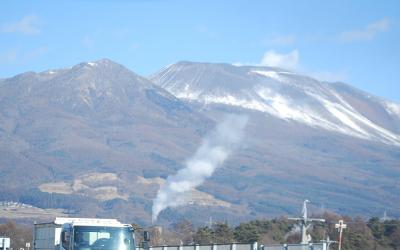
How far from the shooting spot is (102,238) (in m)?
32.2

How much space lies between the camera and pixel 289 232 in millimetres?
92562

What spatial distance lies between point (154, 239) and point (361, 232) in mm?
20779

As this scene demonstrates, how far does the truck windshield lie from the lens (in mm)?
31891

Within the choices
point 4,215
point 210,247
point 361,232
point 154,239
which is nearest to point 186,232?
point 154,239

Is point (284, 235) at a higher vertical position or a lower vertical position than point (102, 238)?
higher

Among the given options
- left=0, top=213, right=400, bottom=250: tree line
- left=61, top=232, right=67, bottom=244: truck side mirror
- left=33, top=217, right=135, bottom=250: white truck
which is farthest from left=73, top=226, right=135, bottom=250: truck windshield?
left=0, top=213, right=400, bottom=250: tree line

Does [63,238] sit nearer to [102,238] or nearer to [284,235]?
[102,238]

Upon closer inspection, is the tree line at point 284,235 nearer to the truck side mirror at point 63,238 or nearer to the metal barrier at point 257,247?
the metal barrier at point 257,247

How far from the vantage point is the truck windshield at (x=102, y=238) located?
105 feet

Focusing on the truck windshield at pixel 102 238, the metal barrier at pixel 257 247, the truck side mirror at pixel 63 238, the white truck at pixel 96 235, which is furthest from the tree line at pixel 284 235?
the truck windshield at pixel 102 238

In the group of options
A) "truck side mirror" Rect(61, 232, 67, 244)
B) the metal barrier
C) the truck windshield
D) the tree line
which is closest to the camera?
the truck windshield

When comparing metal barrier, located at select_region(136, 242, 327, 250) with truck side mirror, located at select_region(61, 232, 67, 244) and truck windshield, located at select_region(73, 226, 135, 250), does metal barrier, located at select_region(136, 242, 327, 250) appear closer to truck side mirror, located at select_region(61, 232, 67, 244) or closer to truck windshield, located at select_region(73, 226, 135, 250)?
truck windshield, located at select_region(73, 226, 135, 250)

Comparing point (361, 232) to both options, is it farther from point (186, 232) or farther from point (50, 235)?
point (50, 235)

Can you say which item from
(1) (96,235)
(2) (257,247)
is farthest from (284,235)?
(1) (96,235)
